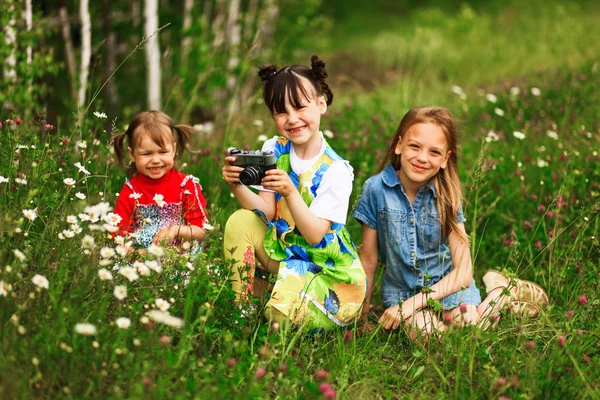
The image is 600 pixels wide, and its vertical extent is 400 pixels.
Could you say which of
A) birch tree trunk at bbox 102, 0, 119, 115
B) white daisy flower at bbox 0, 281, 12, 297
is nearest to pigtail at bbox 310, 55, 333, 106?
white daisy flower at bbox 0, 281, 12, 297

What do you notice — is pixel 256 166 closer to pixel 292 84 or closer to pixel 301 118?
pixel 301 118

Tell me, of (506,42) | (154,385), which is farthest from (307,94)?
(506,42)

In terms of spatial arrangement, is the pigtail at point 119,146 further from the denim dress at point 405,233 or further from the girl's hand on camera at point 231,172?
the denim dress at point 405,233

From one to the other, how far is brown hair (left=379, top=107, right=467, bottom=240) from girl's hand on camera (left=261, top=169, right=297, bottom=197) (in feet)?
2.92

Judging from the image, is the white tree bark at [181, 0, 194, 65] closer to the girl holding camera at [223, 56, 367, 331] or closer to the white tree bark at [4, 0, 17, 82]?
the white tree bark at [4, 0, 17, 82]

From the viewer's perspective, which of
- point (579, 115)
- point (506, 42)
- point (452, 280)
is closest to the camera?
point (452, 280)

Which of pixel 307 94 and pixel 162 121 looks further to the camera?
pixel 162 121

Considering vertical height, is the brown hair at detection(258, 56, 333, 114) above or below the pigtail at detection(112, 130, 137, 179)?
above

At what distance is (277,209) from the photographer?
3.38 meters

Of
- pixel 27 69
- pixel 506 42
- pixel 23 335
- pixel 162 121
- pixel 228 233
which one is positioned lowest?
pixel 23 335

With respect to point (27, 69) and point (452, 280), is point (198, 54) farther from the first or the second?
point (452, 280)

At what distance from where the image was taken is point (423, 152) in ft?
11.1

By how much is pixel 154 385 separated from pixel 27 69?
3.10 m

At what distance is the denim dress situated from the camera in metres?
3.47
